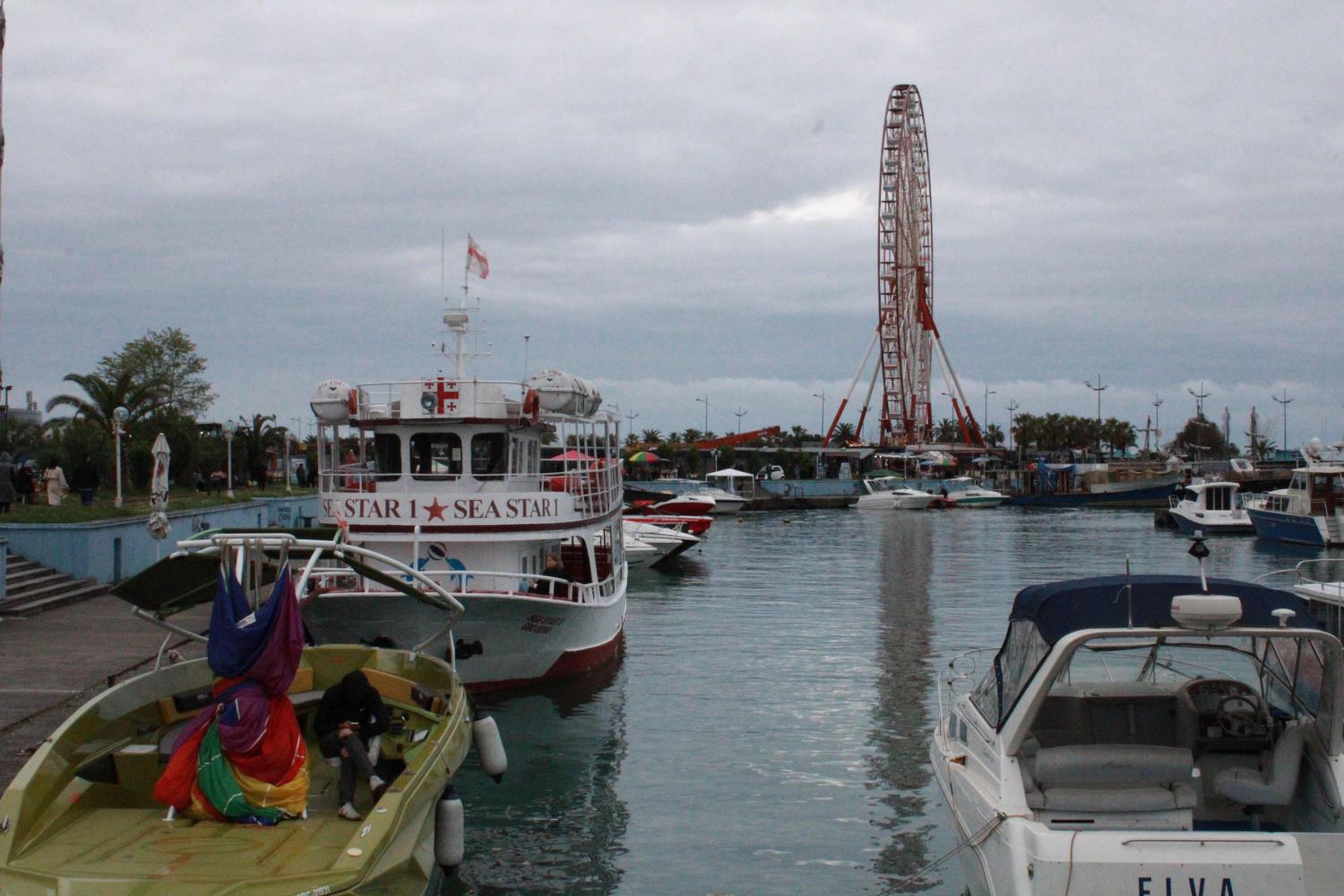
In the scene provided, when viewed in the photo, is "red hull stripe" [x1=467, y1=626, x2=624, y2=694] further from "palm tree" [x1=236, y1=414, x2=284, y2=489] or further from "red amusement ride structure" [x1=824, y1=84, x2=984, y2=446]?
"red amusement ride structure" [x1=824, y1=84, x2=984, y2=446]

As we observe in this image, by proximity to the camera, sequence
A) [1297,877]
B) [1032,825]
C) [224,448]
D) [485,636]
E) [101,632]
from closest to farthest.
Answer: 1. [1297,877]
2. [1032,825]
3. [485,636]
4. [101,632]
5. [224,448]

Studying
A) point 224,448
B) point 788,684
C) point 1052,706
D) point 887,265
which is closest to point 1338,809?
point 1052,706

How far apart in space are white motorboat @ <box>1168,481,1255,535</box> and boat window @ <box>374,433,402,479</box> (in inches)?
1937

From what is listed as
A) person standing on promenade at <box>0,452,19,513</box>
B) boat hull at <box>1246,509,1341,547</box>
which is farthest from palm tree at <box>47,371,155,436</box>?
boat hull at <box>1246,509,1341,547</box>

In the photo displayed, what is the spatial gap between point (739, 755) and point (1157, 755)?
27.0 feet

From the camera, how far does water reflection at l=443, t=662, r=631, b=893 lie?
1106 cm

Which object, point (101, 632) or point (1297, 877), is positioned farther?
point (101, 632)

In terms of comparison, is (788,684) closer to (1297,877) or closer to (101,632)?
(101,632)

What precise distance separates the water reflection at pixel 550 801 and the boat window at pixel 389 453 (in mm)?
4105

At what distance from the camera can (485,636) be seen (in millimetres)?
17500

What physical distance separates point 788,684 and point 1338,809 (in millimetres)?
13270

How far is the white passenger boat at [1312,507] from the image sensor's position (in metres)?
52.0

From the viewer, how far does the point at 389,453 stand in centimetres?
1977

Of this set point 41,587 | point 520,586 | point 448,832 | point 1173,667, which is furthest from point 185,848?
point 41,587
